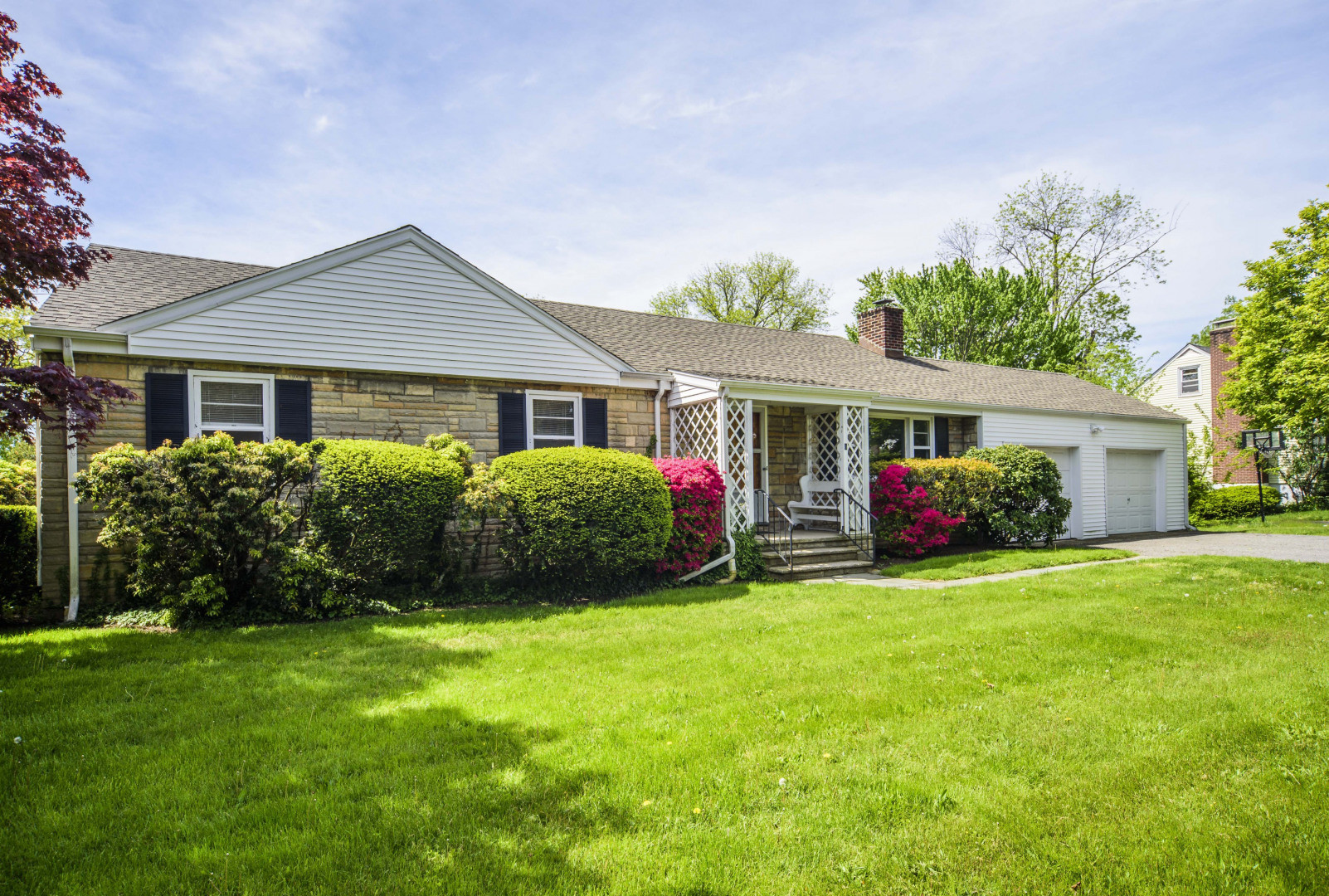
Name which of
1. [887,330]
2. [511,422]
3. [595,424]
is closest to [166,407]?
[511,422]

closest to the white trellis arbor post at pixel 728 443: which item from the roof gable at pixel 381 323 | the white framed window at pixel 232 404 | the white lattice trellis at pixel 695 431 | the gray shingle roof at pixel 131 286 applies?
the white lattice trellis at pixel 695 431

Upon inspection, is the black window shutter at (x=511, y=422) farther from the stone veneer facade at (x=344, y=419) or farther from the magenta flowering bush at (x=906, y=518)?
the magenta flowering bush at (x=906, y=518)

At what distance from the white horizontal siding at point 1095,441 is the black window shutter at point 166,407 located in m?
16.1

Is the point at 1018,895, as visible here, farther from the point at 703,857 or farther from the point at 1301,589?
the point at 1301,589

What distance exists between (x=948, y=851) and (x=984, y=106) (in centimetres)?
1233

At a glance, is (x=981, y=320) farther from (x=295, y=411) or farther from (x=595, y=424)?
(x=295, y=411)

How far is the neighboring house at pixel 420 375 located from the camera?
826 cm

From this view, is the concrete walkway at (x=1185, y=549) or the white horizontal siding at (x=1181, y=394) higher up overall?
the white horizontal siding at (x=1181, y=394)

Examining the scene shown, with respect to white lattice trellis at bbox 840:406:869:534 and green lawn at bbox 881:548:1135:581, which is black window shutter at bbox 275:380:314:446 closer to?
white lattice trellis at bbox 840:406:869:534

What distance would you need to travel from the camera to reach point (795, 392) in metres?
11.6

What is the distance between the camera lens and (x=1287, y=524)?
59.7 feet

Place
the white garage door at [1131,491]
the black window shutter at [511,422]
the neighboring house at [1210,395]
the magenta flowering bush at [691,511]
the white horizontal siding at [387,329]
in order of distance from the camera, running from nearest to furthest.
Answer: the white horizontal siding at [387,329] < the magenta flowering bush at [691,511] < the black window shutter at [511,422] < the white garage door at [1131,491] < the neighboring house at [1210,395]

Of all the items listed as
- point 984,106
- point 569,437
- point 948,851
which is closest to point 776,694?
point 948,851

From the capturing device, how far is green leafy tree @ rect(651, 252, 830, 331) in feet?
121
